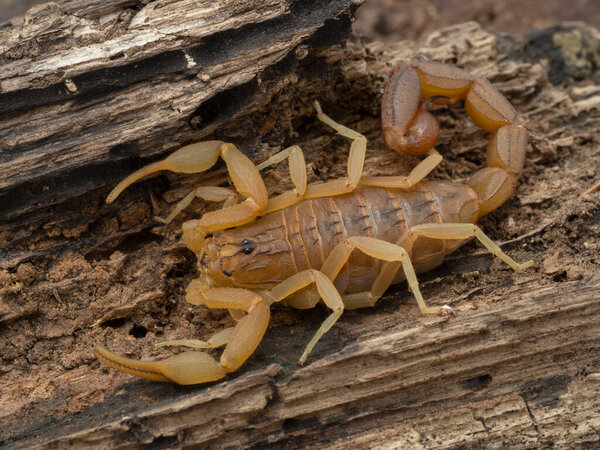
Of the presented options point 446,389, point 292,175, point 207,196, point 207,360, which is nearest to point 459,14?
point 292,175

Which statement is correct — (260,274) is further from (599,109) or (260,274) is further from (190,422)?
(599,109)

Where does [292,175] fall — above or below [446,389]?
above

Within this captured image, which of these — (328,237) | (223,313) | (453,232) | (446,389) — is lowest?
(446,389)

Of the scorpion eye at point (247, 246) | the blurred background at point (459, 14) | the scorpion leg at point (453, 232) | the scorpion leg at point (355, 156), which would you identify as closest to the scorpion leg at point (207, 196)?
the scorpion eye at point (247, 246)

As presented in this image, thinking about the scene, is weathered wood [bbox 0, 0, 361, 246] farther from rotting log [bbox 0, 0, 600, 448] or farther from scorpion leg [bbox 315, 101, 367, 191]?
scorpion leg [bbox 315, 101, 367, 191]

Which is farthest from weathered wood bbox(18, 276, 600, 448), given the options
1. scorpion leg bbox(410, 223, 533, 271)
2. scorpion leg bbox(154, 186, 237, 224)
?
scorpion leg bbox(154, 186, 237, 224)

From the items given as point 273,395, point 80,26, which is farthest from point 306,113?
point 273,395

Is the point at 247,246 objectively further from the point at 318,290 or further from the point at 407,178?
the point at 407,178
